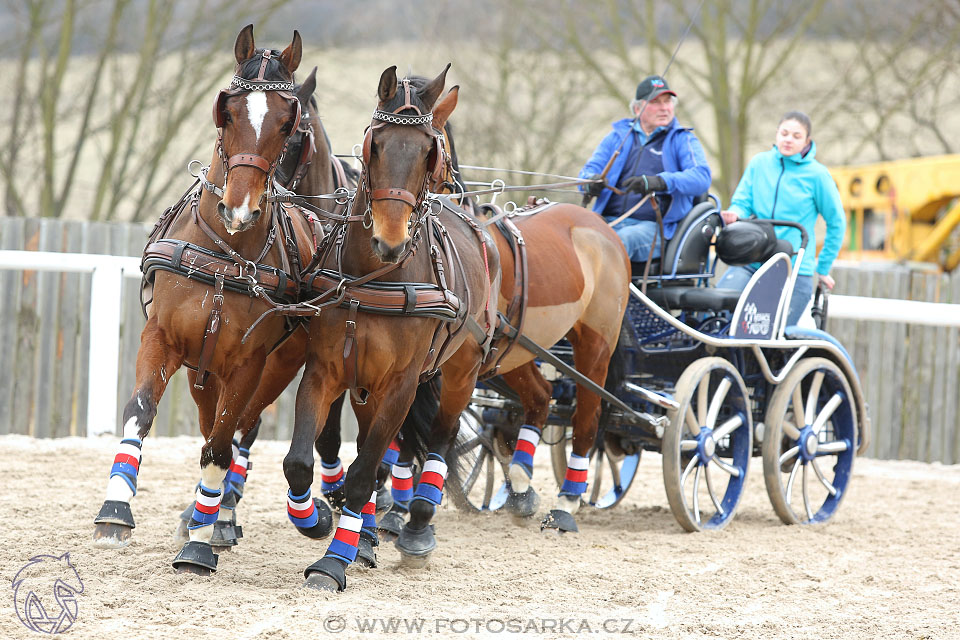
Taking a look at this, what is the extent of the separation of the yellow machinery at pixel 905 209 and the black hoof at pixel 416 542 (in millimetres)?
10098

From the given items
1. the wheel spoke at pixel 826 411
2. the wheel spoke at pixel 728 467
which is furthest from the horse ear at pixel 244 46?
the wheel spoke at pixel 826 411

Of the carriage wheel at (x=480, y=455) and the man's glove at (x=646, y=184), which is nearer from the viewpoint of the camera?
the man's glove at (x=646, y=184)

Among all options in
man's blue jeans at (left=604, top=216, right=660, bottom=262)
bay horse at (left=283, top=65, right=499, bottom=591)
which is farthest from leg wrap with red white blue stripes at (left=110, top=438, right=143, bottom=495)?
man's blue jeans at (left=604, top=216, right=660, bottom=262)

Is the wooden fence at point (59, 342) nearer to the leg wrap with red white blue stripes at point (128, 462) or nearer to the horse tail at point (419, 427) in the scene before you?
the horse tail at point (419, 427)

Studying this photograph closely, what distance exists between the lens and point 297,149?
419 centimetres

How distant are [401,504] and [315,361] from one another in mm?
1362

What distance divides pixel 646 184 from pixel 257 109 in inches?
103

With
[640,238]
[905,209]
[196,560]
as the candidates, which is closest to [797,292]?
[640,238]

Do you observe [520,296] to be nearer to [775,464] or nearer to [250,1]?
[775,464]

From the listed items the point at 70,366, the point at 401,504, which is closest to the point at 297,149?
the point at 401,504

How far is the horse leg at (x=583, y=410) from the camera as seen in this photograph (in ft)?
17.8

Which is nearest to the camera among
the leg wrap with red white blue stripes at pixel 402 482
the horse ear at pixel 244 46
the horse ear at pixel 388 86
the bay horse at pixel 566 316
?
the horse ear at pixel 388 86

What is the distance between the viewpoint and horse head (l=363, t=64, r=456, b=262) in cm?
343

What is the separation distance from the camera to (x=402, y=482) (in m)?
4.79
